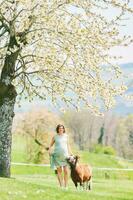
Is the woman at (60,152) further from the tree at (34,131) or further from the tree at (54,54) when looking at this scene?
the tree at (34,131)

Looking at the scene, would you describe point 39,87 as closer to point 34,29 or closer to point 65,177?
point 34,29

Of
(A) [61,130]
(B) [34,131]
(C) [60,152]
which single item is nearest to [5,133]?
(C) [60,152]

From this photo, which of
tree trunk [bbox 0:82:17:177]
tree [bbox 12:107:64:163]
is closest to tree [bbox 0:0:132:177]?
tree trunk [bbox 0:82:17:177]

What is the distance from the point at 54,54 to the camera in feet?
93.2

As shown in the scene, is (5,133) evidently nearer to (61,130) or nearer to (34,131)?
(61,130)

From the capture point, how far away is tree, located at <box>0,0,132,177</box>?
2686 cm

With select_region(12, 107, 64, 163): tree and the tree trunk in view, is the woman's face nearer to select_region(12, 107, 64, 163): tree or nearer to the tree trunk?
the tree trunk

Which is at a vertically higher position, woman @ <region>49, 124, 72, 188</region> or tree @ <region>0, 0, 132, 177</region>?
tree @ <region>0, 0, 132, 177</region>

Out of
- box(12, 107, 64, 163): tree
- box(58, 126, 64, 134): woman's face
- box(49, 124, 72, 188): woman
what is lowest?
box(49, 124, 72, 188): woman

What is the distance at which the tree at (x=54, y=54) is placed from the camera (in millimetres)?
26859

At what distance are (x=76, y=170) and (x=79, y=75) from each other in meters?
5.79

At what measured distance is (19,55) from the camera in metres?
28.5

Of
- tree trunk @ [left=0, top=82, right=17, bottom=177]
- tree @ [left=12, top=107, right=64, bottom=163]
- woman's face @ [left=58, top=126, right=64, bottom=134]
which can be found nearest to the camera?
woman's face @ [left=58, top=126, right=64, bottom=134]

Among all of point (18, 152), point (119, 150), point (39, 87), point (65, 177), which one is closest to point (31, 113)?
point (18, 152)
